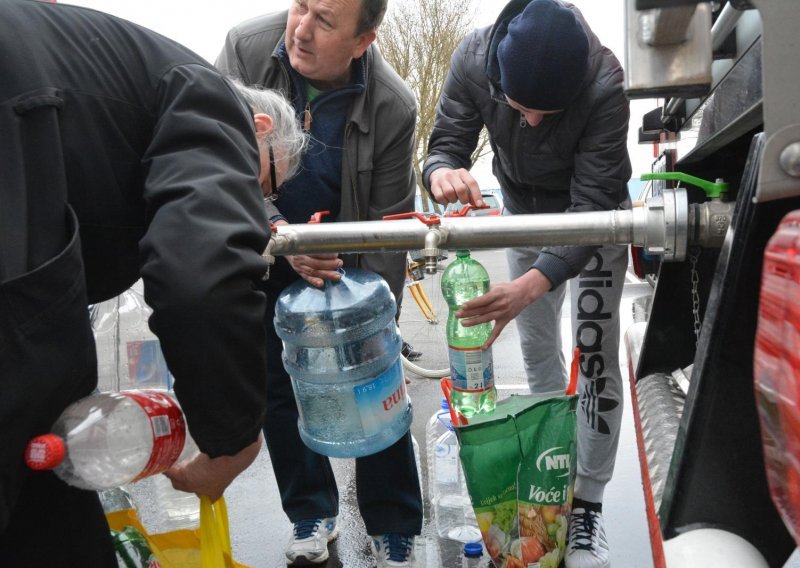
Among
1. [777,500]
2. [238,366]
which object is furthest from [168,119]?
[777,500]

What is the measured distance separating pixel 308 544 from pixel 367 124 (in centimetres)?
163

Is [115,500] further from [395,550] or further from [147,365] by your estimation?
[147,365]

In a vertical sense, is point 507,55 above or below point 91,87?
above

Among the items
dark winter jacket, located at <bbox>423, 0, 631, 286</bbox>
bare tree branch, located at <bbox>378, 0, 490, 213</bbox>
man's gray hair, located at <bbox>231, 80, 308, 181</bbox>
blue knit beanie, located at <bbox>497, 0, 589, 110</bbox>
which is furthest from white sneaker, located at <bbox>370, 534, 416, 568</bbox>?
bare tree branch, located at <bbox>378, 0, 490, 213</bbox>

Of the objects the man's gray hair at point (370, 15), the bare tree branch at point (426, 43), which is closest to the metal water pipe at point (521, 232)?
the man's gray hair at point (370, 15)

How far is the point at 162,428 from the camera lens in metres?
1.44

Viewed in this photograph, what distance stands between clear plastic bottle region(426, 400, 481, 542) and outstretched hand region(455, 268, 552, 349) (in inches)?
25.0

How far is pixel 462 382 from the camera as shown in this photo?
8.35ft

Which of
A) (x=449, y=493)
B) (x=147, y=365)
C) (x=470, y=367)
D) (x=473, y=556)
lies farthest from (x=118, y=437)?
(x=147, y=365)

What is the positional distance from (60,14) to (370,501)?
200cm

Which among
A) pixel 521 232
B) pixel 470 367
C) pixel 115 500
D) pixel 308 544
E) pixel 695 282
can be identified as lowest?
pixel 308 544

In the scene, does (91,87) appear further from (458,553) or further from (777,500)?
(458,553)

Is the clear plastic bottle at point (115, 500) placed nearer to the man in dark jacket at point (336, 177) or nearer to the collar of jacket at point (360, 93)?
the man in dark jacket at point (336, 177)

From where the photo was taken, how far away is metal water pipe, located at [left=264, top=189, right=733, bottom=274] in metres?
1.54
